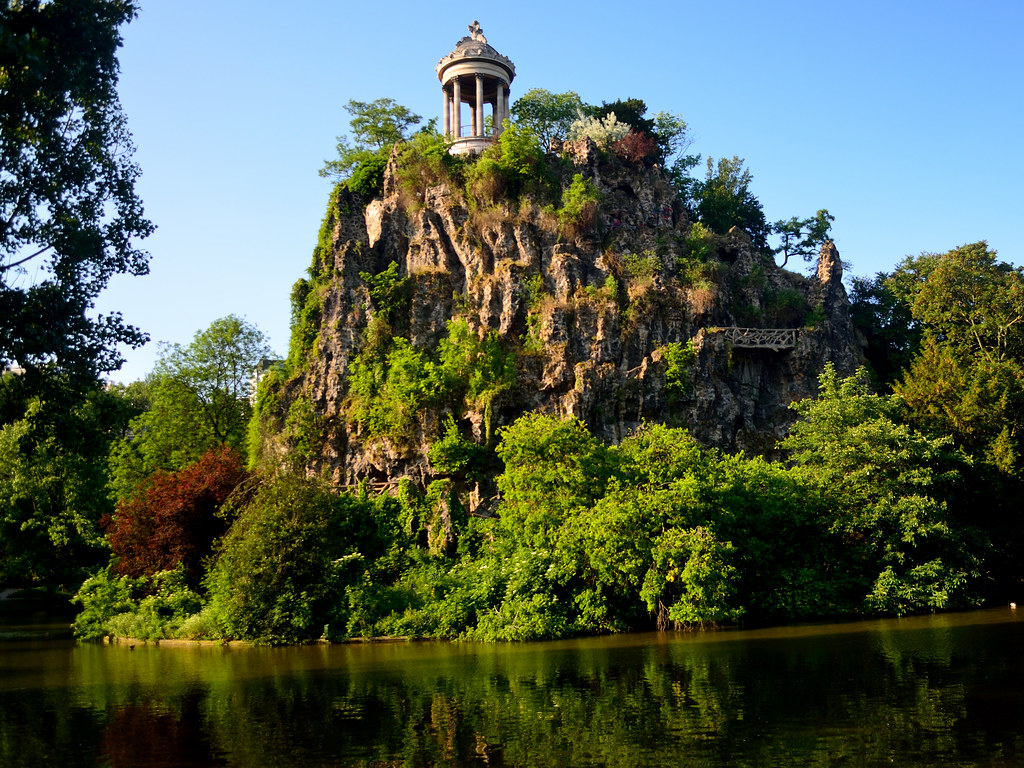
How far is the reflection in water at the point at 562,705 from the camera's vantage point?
11805mm

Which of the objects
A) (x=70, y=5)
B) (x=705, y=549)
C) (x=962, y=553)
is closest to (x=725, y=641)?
(x=705, y=549)

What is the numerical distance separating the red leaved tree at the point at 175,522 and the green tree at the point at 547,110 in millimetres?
29148

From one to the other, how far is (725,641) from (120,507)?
2520 cm

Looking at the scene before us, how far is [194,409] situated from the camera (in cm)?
4709

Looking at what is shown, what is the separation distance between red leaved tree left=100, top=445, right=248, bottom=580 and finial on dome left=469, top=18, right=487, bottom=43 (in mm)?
27067

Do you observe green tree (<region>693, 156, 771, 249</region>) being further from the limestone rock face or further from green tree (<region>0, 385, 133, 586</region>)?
green tree (<region>0, 385, 133, 586</region>)

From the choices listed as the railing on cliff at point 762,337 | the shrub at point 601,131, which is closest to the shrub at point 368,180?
the shrub at point 601,131

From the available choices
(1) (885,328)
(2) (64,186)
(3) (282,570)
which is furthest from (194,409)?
(1) (885,328)

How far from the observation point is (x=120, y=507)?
34906mm

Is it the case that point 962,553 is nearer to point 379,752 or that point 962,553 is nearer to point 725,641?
point 725,641

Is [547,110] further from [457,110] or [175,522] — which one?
[175,522]

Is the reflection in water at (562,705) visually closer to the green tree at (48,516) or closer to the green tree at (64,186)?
the green tree at (64,186)

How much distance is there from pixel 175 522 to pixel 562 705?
75.5ft

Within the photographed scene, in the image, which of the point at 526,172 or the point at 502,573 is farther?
the point at 526,172
